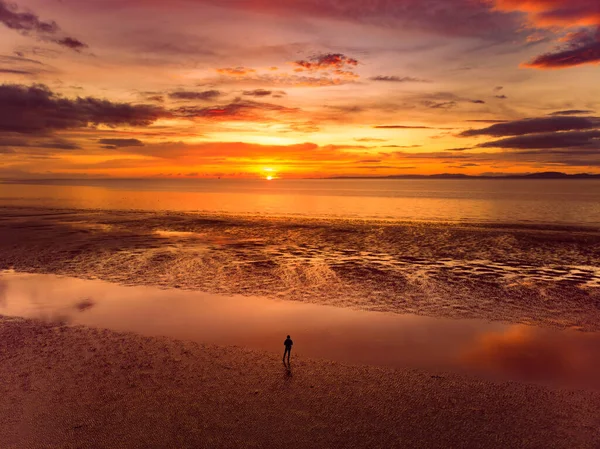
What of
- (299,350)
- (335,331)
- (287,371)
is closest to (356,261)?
(335,331)

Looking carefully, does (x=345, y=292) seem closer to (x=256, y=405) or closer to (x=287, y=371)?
(x=287, y=371)

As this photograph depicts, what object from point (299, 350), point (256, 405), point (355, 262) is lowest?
point (256, 405)

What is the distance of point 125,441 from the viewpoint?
1305 centimetres

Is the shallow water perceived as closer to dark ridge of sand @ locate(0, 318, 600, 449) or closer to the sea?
the sea

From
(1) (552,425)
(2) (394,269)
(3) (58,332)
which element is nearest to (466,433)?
(1) (552,425)

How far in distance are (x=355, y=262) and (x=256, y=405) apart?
26.1m

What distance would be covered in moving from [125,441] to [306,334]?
10598mm

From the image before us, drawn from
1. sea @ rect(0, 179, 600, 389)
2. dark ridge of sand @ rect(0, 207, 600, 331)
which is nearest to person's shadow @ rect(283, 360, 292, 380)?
sea @ rect(0, 179, 600, 389)

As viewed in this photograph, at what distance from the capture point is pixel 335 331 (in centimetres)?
2233

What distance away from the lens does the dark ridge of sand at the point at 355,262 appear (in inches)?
1104

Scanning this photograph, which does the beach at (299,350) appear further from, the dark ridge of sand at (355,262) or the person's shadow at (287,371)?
the dark ridge of sand at (355,262)

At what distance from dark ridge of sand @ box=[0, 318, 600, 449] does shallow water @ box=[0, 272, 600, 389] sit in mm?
1435

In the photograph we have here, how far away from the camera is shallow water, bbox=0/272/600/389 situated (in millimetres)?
18328

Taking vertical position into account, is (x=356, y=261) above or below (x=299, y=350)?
above
